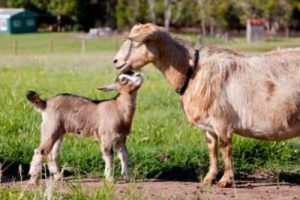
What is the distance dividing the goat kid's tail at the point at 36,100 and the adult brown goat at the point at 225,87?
0.98m

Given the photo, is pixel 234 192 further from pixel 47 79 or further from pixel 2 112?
pixel 47 79

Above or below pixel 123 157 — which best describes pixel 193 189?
below

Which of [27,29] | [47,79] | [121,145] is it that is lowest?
[27,29]

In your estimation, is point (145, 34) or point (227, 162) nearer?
point (145, 34)

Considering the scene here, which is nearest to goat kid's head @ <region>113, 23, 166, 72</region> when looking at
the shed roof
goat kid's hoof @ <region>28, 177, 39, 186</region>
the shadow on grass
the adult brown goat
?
the adult brown goat

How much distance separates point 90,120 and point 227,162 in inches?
64.7

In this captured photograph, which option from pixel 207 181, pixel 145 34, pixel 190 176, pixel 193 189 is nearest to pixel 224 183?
pixel 207 181

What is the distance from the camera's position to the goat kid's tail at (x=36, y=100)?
990 cm

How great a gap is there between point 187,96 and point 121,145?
0.94m

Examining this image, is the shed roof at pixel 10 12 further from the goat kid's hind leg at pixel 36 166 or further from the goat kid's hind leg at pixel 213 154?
the goat kid's hind leg at pixel 213 154

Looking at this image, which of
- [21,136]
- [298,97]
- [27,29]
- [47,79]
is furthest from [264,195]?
[27,29]

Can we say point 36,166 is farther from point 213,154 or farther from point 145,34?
point 213,154

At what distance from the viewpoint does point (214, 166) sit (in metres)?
10.1

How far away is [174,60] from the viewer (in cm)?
998
